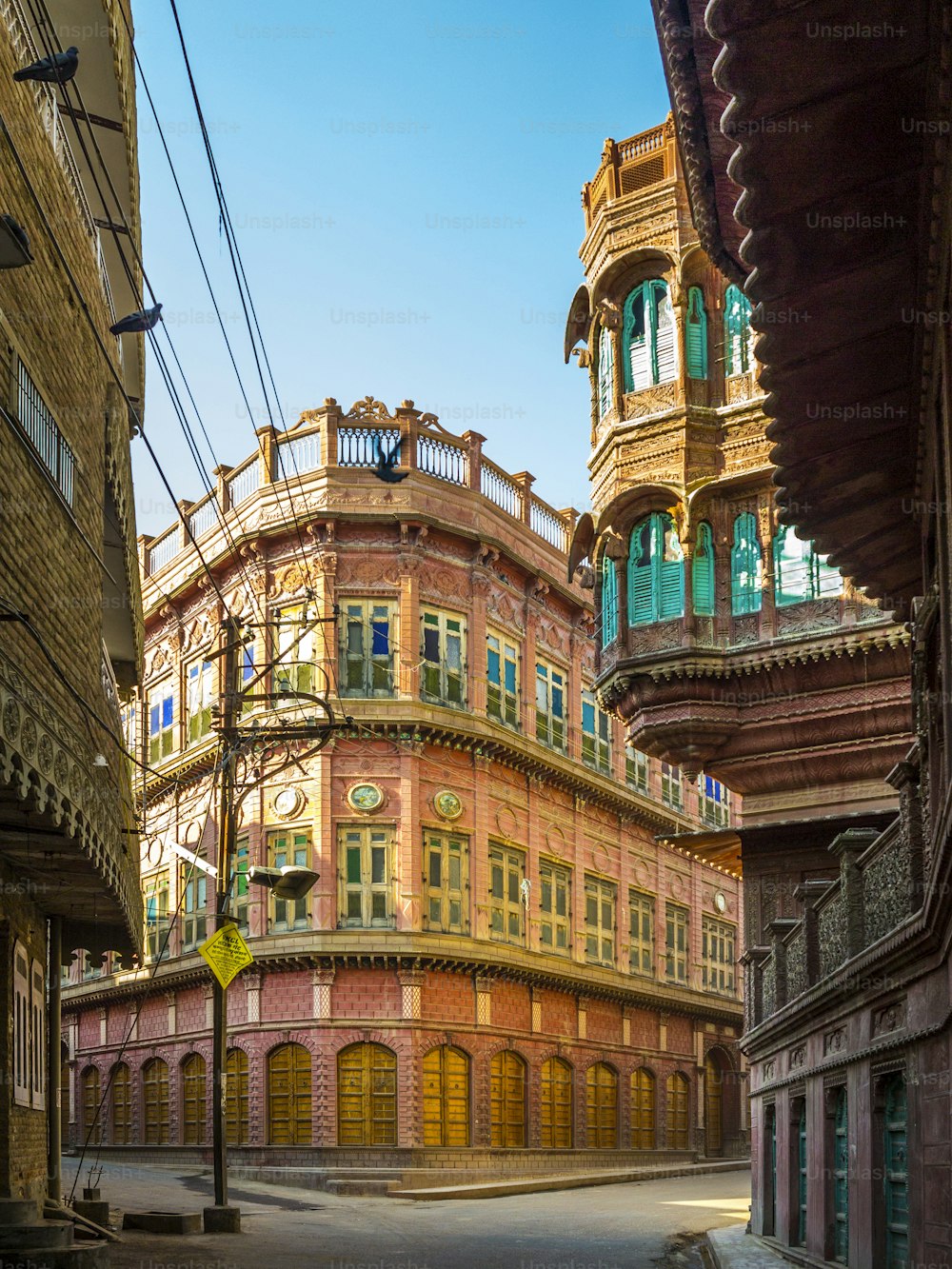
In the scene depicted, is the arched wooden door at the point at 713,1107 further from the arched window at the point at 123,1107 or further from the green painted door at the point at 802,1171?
the green painted door at the point at 802,1171

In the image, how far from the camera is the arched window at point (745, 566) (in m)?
24.9

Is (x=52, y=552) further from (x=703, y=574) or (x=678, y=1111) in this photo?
(x=678, y=1111)

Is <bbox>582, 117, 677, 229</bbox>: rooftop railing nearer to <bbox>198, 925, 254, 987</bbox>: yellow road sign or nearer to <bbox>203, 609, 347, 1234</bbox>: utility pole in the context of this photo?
<bbox>203, 609, 347, 1234</bbox>: utility pole

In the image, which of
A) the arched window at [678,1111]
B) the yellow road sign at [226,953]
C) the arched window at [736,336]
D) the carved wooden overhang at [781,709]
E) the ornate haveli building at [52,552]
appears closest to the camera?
the ornate haveli building at [52,552]

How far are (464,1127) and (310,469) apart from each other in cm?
1731

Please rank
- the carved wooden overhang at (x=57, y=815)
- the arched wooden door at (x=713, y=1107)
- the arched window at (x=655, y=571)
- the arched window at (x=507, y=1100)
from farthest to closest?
the arched wooden door at (x=713, y=1107)
the arched window at (x=507, y=1100)
the arched window at (x=655, y=571)
the carved wooden overhang at (x=57, y=815)

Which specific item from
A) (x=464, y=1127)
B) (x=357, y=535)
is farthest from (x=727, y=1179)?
(x=357, y=535)

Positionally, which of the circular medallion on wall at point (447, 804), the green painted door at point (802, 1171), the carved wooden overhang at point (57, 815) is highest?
the circular medallion on wall at point (447, 804)

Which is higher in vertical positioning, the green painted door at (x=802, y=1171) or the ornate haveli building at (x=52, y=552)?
the ornate haveli building at (x=52, y=552)

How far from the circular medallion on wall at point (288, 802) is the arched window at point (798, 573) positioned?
18080mm

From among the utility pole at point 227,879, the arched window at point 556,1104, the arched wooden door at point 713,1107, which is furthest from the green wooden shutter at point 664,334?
the arched wooden door at point 713,1107

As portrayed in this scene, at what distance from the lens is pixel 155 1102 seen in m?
45.7

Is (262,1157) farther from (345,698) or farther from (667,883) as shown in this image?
(667,883)

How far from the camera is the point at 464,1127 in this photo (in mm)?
39812
